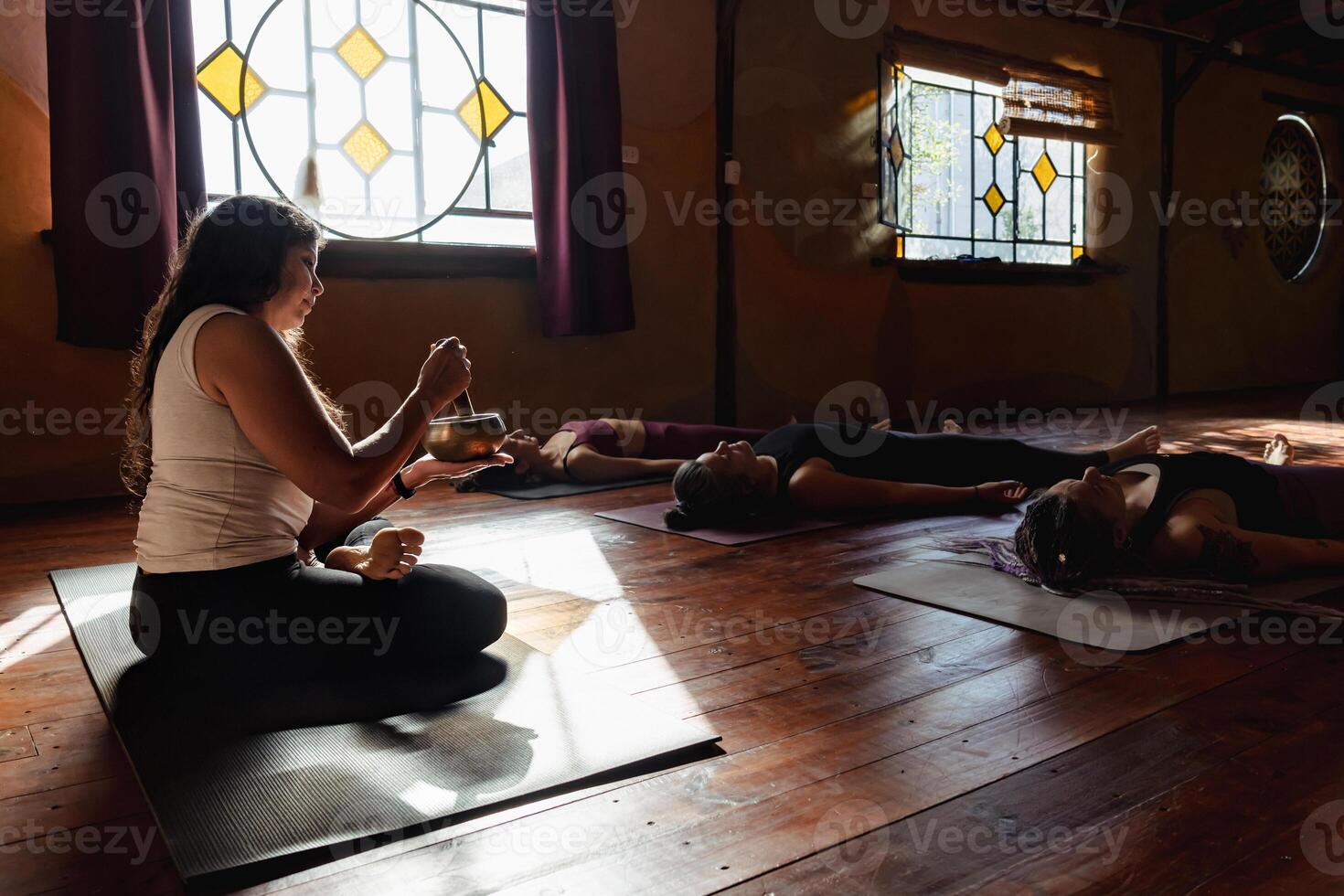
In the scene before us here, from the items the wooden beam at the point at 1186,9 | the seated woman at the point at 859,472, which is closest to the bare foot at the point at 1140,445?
the seated woman at the point at 859,472

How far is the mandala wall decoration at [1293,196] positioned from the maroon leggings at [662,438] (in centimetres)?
650

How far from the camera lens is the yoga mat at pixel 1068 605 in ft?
6.72

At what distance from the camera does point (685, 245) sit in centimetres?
540

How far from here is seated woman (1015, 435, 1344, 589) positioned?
7.66ft

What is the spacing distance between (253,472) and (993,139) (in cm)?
613

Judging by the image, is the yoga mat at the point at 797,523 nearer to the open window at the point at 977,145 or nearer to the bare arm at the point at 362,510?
the bare arm at the point at 362,510

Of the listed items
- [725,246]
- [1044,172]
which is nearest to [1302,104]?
[1044,172]

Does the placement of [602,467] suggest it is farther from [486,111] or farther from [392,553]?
[392,553]

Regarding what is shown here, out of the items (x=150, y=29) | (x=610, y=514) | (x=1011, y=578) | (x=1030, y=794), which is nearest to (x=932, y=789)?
(x=1030, y=794)

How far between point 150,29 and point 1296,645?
4132mm

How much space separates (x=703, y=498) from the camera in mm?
3232

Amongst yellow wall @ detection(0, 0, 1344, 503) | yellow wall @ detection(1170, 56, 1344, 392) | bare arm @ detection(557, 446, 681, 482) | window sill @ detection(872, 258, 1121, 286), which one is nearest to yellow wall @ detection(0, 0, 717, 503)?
yellow wall @ detection(0, 0, 1344, 503)

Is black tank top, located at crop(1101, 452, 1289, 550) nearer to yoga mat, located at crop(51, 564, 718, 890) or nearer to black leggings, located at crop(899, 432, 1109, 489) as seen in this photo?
black leggings, located at crop(899, 432, 1109, 489)

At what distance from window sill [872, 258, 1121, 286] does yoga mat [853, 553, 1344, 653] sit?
3.95 meters
